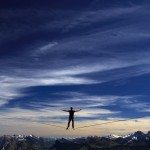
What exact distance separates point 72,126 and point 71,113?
230 inches

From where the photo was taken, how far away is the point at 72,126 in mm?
83938

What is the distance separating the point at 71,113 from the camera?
7969 cm
